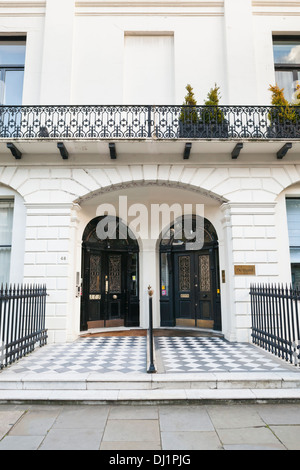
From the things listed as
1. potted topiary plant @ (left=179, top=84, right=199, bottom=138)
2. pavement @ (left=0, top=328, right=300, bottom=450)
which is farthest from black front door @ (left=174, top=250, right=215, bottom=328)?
potted topiary plant @ (left=179, top=84, right=199, bottom=138)

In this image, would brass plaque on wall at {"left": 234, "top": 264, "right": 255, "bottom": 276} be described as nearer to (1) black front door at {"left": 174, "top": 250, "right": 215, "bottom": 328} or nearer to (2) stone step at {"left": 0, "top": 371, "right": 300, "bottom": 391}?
(1) black front door at {"left": 174, "top": 250, "right": 215, "bottom": 328}

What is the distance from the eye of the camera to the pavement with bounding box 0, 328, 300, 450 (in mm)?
3291

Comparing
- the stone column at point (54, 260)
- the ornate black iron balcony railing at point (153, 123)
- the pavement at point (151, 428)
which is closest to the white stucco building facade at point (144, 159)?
the stone column at point (54, 260)

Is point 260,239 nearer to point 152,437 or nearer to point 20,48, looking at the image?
point 152,437

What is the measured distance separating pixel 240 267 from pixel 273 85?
585 cm

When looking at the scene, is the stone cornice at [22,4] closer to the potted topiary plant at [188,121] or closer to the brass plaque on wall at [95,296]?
the potted topiary plant at [188,121]

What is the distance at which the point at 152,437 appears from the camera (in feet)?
11.1

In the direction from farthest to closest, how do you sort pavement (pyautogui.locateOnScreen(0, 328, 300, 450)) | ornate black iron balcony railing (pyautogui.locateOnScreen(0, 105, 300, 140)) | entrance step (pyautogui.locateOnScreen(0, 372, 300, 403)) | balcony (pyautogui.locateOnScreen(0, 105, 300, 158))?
1. ornate black iron balcony railing (pyautogui.locateOnScreen(0, 105, 300, 140))
2. balcony (pyautogui.locateOnScreen(0, 105, 300, 158))
3. entrance step (pyautogui.locateOnScreen(0, 372, 300, 403))
4. pavement (pyautogui.locateOnScreen(0, 328, 300, 450))

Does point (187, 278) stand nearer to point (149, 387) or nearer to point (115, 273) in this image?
point (115, 273)

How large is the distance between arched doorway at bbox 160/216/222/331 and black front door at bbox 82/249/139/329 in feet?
3.41

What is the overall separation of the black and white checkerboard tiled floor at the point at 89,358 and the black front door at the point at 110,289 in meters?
1.86

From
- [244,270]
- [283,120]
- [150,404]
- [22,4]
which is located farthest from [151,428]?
[22,4]

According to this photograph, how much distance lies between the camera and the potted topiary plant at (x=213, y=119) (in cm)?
862
